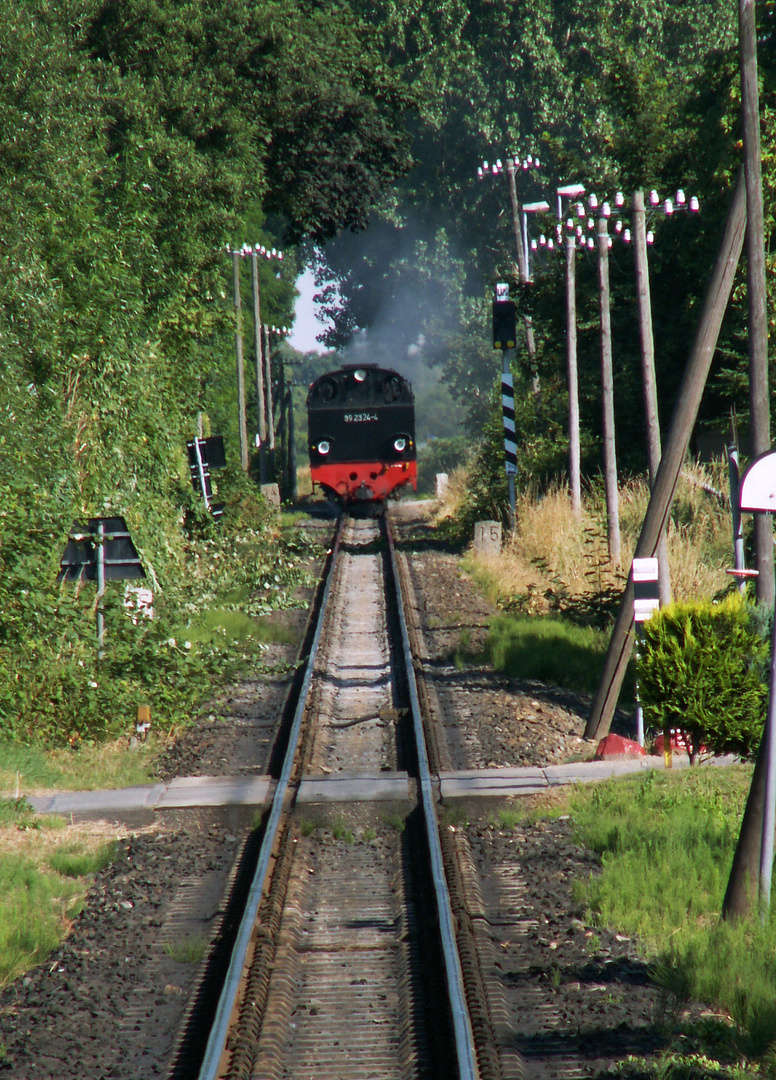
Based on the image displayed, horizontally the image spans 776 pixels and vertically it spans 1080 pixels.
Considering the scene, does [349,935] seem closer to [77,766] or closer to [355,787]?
[355,787]

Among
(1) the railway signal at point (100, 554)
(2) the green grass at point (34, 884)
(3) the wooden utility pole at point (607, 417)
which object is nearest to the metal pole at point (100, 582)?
(1) the railway signal at point (100, 554)

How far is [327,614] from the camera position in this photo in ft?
54.7

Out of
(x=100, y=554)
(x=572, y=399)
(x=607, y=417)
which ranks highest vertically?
(x=572, y=399)

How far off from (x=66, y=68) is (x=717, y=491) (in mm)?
12097

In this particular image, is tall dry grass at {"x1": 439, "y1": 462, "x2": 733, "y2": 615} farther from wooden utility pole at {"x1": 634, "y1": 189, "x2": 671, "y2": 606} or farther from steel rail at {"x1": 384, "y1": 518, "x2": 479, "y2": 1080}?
steel rail at {"x1": 384, "y1": 518, "x2": 479, "y2": 1080}

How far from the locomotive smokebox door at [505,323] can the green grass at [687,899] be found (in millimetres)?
14898

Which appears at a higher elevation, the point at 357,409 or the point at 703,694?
the point at 357,409

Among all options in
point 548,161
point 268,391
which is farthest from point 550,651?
point 548,161

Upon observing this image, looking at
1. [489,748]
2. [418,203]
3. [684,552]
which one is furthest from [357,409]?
[418,203]

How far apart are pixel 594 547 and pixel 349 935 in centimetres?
1302

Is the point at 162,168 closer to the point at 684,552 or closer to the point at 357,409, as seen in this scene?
the point at 684,552

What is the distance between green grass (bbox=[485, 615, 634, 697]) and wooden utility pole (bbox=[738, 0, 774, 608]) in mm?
2906

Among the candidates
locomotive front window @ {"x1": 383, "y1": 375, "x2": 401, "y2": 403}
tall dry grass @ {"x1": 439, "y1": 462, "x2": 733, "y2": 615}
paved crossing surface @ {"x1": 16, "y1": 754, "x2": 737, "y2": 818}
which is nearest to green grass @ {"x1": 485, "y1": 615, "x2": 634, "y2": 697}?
tall dry grass @ {"x1": 439, "y1": 462, "x2": 733, "y2": 615}

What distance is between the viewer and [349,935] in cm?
642
